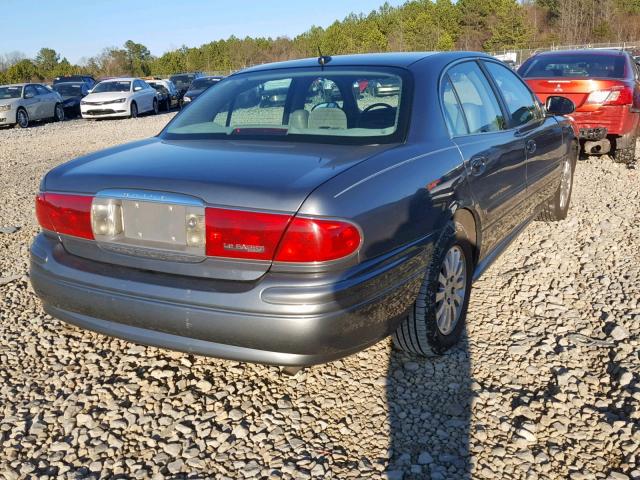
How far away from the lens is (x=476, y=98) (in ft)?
12.3

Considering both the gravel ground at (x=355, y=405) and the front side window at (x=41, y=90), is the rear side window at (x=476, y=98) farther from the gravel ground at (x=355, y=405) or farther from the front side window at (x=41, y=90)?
the front side window at (x=41, y=90)

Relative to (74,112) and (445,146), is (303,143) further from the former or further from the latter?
(74,112)

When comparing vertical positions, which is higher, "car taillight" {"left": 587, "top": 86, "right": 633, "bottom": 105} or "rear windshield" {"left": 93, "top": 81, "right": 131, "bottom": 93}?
"rear windshield" {"left": 93, "top": 81, "right": 131, "bottom": 93}

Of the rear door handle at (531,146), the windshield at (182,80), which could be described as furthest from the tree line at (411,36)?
the rear door handle at (531,146)

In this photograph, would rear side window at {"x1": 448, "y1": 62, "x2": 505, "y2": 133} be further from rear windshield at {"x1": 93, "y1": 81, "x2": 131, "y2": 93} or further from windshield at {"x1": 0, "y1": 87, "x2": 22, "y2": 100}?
rear windshield at {"x1": 93, "y1": 81, "x2": 131, "y2": 93}

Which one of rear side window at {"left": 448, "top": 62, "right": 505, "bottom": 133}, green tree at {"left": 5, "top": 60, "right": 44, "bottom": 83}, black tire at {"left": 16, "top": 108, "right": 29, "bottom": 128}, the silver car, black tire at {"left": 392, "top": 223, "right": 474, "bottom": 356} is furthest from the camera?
green tree at {"left": 5, "top": 60, "right": 44, "bottom": 83}

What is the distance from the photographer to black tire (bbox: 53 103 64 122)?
851 inches

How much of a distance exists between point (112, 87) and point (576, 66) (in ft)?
57.8

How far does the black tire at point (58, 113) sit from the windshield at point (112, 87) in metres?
1.43

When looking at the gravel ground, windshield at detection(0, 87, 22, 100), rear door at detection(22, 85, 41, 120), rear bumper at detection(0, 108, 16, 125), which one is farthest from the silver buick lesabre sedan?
windshield at detection(0, 87, 22, 100)

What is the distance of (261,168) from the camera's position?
2510 millimetres

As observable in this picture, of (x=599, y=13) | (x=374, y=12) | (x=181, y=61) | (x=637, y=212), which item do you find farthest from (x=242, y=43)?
(x=637, y=212)

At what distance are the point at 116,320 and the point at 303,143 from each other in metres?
1.16

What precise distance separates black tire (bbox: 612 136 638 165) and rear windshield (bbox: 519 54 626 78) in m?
0.94
